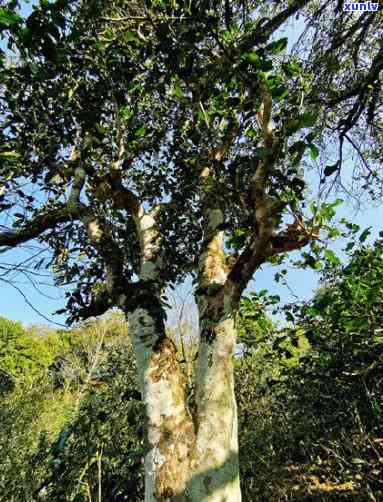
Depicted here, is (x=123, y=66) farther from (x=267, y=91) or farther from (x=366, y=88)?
(x=366, y=88)

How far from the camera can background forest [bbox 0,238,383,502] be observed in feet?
10.2

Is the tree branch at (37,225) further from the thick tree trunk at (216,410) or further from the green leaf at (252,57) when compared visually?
the green leaf at (252,57)

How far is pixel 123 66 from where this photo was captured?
3.04 m

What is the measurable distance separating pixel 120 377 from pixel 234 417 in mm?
3797

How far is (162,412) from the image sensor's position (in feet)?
6.15

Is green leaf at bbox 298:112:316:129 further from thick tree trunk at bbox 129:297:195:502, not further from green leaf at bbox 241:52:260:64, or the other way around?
Answer: thick tree trunk at bbox 129:297:195:502

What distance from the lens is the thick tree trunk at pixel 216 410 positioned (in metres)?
1.64

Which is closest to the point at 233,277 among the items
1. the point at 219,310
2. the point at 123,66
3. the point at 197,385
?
the point at 219,310

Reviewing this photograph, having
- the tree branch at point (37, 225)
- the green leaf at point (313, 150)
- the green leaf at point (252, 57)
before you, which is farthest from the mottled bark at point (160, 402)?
the green leaf at point (252, 57)

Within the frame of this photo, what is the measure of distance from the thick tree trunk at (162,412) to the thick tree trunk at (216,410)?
0.08 metres

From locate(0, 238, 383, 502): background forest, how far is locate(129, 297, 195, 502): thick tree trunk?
1.78ft

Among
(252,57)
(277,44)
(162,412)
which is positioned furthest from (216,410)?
(277,44)

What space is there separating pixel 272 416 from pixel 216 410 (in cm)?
432

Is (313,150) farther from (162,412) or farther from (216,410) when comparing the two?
(162,412)
